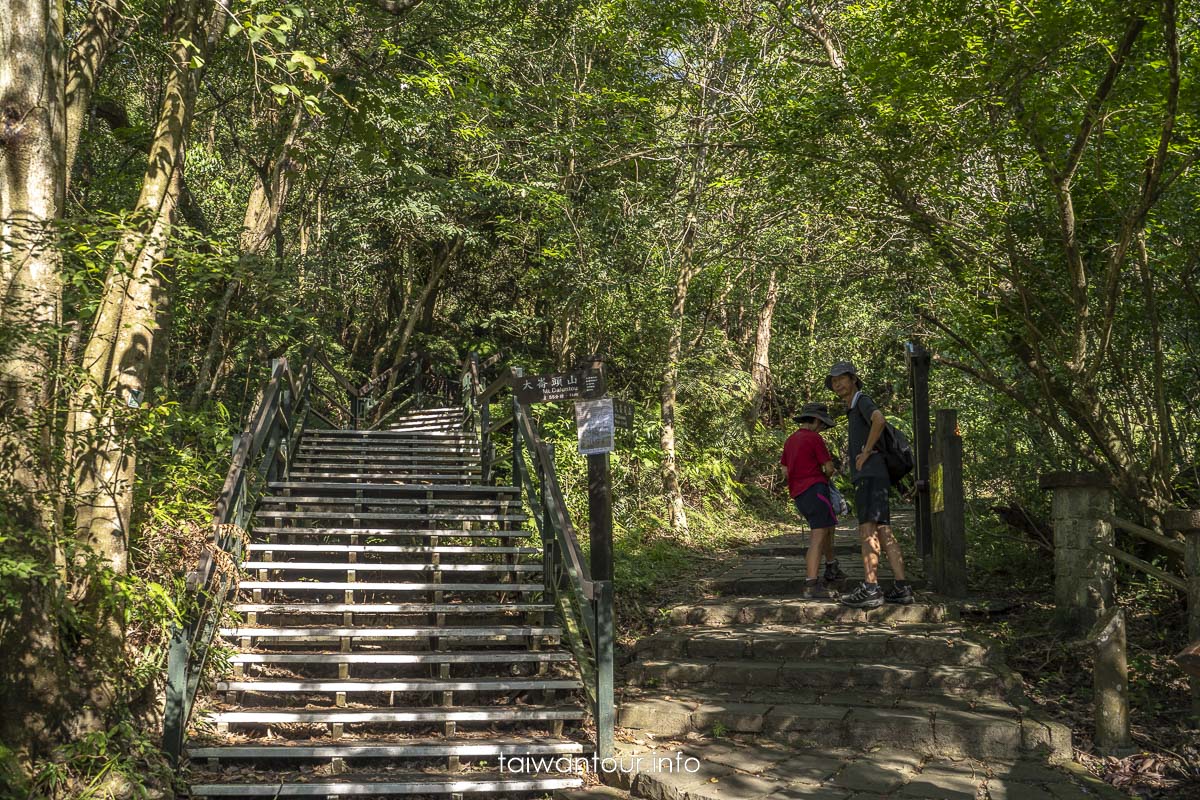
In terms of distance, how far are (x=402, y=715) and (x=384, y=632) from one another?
84cm

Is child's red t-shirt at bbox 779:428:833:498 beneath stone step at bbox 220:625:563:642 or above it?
above

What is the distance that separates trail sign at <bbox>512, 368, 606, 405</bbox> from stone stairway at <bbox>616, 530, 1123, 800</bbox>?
188 centimetres

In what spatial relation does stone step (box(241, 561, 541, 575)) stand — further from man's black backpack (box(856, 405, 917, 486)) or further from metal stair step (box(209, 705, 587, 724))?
man's black backpack (box(856, 405, 917, 486))

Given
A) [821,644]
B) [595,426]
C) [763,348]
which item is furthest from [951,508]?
[763,348]

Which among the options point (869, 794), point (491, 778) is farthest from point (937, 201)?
point (491, 778)

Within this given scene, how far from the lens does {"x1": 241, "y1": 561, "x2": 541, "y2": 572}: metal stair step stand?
6.75 m

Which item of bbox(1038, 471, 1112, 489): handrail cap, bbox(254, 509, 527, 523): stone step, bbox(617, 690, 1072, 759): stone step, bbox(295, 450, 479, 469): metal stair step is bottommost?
bbox(617, 690, 1072, 759): stone step

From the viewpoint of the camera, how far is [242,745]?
17.5ft

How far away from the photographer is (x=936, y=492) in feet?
26.0

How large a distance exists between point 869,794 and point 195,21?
20.5ft

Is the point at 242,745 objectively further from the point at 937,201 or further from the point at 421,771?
the point at 937,201

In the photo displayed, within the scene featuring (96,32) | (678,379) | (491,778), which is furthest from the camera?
(678,379)

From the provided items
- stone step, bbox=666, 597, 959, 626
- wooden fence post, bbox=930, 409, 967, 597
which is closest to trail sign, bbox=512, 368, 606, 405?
stone step, bbox=666, 597, 959, 626

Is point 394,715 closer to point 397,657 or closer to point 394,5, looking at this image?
point 397,657
